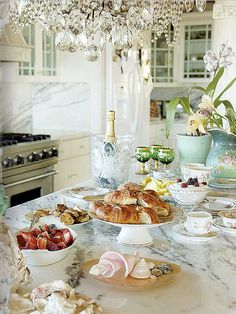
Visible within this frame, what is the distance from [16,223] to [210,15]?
5.74 metres

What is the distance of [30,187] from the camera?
4.02 meters

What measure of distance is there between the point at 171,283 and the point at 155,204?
0.38 meters

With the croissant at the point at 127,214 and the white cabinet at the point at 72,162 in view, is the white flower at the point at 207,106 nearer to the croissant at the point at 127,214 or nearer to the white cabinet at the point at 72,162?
the croissant at the point at 127,214

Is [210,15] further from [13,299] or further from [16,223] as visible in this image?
[13,299]

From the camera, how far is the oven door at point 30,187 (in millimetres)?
3811

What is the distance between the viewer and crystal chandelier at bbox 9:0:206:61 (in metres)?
2.71

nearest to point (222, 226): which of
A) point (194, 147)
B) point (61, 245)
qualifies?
point (61, 245)

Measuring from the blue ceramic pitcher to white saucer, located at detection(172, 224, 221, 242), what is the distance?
843 mm

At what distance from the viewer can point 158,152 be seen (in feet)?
8.48

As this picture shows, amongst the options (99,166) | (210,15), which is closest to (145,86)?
(210,15)

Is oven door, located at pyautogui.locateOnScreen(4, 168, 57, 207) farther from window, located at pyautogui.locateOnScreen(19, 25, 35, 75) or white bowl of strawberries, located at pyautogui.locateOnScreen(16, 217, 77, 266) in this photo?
Result: white bowl of strawberries, located at pyautogui.locateOnScreen(16, 217, 77, 266)

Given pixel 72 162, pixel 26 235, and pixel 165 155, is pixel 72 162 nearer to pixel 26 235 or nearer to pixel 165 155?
pixel 165 155

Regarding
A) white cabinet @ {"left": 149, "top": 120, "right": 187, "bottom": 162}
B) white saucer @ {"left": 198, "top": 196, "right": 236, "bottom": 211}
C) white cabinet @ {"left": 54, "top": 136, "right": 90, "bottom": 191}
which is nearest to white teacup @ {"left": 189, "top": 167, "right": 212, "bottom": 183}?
white saucer @ {"left": 198, "top": 196, "right": 236, "bottom": 211}

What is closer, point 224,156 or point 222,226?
point 222,226
